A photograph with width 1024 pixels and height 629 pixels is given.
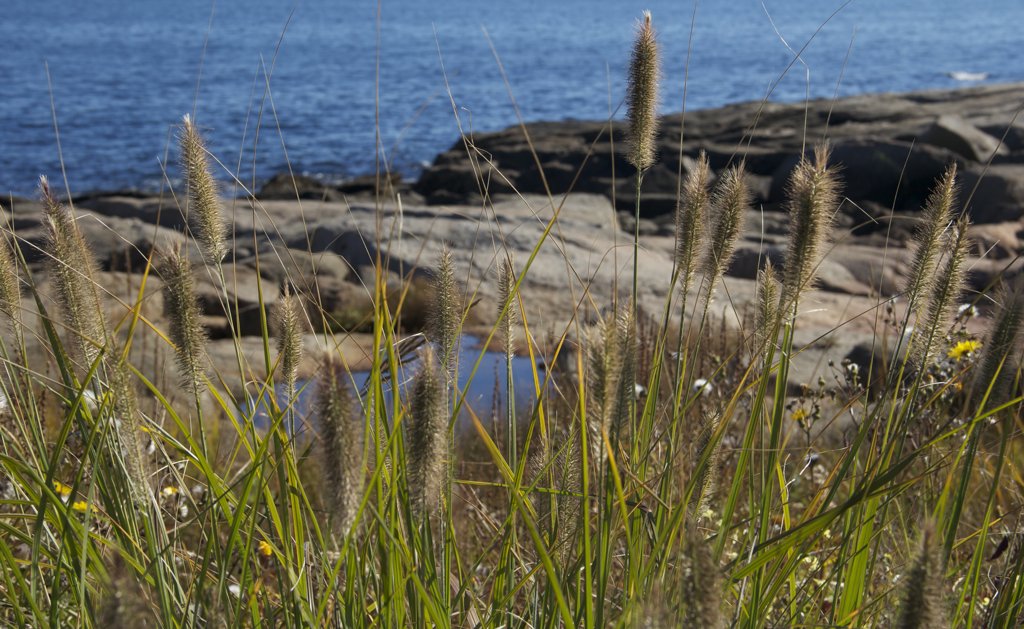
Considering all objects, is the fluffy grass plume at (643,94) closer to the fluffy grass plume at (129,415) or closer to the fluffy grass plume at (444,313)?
the fluffy grass plume at (444,313)

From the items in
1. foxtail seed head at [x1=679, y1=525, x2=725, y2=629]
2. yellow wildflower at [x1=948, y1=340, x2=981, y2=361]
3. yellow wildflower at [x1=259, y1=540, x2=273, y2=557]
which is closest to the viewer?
foxtail seed head at [x1=679, y1=525, x2=725, y2=629]

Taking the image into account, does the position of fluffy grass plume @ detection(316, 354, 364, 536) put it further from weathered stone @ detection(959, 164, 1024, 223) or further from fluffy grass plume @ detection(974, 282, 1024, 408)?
weathered stone @ detection(959, 164, 1024, 223)

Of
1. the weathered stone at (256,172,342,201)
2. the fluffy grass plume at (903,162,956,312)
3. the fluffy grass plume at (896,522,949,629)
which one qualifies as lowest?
the weathered stone at (256,172,342,201)

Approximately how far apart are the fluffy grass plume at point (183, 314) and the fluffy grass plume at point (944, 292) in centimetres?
124

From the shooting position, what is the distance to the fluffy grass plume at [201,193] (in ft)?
4.14

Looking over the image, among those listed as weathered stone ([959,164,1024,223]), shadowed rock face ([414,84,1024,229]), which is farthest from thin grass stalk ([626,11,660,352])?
weathered stone ([959,164,1024,223])

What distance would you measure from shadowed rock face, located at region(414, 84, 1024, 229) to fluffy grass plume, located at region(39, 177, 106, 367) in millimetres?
6185

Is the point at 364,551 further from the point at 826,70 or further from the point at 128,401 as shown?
the point at 826,70

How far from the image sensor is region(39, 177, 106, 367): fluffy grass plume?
120cm

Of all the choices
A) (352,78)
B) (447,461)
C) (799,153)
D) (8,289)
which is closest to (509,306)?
(447,461)

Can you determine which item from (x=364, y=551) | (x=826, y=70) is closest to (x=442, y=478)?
(x=364, y=551)

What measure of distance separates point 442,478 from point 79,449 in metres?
1.99

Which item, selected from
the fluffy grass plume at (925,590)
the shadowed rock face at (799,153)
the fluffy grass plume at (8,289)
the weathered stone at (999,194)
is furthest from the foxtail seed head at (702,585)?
the weathered stone at (999,194)

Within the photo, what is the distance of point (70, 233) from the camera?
4.10 feet
